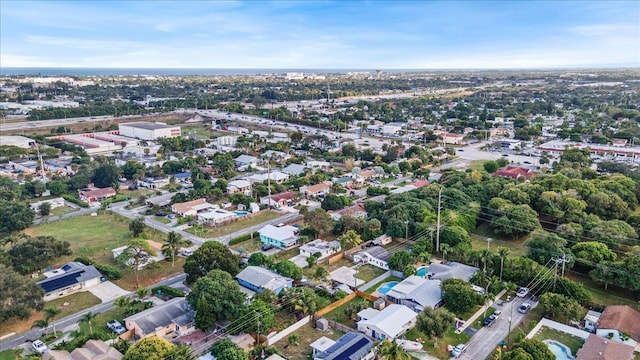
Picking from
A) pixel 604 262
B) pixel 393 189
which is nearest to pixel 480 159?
pixel 393 189

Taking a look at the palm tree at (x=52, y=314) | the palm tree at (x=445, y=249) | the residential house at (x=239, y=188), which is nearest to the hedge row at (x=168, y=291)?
the palm tree at (x=52, y=314)

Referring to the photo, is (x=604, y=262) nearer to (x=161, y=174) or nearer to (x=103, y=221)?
(x=103, y=221)

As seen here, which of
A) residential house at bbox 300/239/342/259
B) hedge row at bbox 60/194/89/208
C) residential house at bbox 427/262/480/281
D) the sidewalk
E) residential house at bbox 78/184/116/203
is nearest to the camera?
the sidewalk

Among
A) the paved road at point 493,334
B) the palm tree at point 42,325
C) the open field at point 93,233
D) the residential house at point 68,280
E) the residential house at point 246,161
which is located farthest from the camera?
the residential house at point 246,161

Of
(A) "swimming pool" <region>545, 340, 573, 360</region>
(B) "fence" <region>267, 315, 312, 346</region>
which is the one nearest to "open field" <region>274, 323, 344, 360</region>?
(B) "fence" <region>267, 315, 312, 346</region>

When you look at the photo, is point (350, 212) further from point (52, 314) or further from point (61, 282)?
point (52, 314)

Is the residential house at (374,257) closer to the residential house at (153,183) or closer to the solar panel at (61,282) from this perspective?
the solar panel at (61,282)

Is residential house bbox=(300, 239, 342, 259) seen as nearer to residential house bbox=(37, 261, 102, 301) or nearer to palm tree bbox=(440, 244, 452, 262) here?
palm tree bbox=(440, 244, 452, 262)
